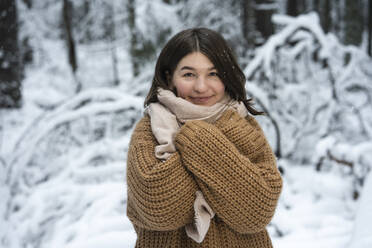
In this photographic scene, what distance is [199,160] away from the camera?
1135mm

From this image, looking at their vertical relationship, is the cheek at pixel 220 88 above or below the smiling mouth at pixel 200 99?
above

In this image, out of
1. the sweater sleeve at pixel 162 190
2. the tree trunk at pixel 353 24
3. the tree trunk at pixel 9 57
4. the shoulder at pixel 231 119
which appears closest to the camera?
the sweater sleeve at pixel 162 190

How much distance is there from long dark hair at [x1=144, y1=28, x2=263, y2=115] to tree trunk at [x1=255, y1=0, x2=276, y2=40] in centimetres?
367

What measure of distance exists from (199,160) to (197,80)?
1.30 ft

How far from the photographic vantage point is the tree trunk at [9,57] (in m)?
3.14

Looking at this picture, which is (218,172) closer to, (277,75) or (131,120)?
(131,120)

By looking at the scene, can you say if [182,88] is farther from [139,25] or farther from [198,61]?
[139,25]

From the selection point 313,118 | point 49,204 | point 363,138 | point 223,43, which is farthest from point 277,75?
point 49,204

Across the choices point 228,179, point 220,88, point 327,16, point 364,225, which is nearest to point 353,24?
point 327,16

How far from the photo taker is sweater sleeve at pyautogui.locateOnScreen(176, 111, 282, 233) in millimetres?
1124

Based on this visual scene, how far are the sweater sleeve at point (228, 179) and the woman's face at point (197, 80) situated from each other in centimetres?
21

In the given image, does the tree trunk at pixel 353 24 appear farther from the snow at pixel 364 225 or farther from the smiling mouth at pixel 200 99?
the smiling mouth at pixel 200 99

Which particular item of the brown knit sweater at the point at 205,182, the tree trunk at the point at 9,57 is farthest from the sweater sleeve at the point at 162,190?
the tree trunk at the point at 9,57

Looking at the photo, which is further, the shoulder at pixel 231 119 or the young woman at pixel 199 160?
the shoulder at pixel 231 119
